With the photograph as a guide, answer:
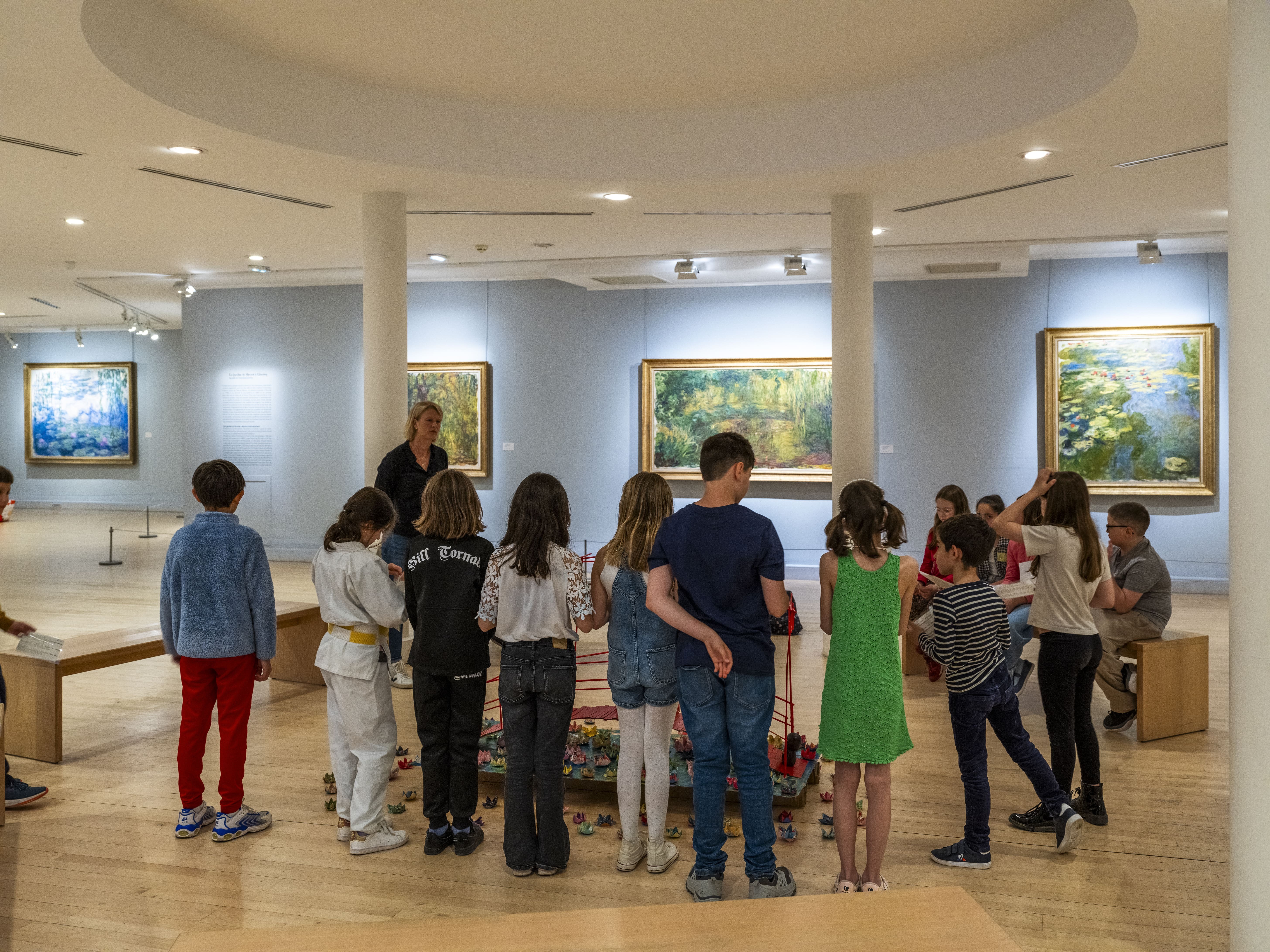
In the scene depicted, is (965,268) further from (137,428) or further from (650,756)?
(137,428)

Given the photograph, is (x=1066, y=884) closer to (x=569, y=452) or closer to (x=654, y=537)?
(x=654, y=537)

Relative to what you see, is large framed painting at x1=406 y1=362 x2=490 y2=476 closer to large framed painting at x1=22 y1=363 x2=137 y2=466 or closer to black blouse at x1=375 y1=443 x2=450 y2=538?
black blouse at x1=375 y1=443 x2=450 y2=538

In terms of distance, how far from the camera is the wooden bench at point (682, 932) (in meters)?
2.43

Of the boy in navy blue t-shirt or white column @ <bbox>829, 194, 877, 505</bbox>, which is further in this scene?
white column @ <bbox>829, 194, 877, 505</bbox>

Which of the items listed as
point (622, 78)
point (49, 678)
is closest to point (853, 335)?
point (622, 78)

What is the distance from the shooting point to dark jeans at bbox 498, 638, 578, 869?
4133 mm

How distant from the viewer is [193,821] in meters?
4.70

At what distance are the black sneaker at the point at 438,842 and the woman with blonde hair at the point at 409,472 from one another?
2748 mm

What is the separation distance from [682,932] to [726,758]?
1.49 meters

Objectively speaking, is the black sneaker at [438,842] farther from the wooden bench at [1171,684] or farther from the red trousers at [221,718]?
the wooden bench at [1171,684]

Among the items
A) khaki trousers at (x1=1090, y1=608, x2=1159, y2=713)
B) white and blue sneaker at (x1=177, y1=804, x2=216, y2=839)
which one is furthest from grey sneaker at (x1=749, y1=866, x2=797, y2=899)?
khaki trousers at (x1=1090, y1=608, x2=1159, y2=713)

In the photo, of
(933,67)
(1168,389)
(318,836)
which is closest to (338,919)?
(318,836)

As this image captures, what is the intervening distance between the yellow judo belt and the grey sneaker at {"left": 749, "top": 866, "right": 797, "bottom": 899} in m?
1.88

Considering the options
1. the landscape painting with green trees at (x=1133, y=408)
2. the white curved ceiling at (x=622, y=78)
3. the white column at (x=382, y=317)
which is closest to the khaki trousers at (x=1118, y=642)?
the white curved ceiling at (x=622, y=78)
